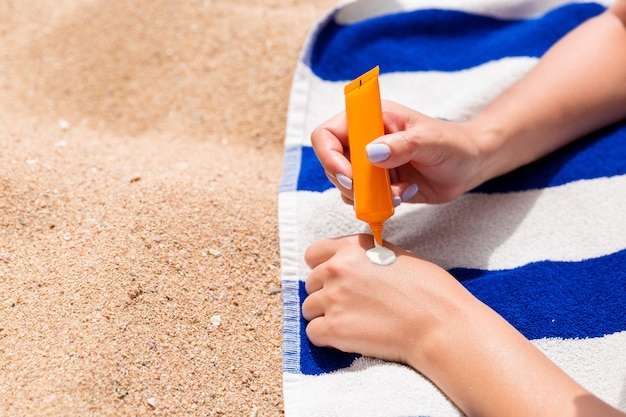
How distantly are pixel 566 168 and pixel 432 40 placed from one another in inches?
16.6

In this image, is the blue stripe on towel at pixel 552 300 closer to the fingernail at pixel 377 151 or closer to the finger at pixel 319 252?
the finger at pixel 319 252

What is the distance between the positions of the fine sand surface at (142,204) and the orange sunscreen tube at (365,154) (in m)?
0.24

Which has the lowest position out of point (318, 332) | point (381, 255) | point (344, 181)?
point (318, 332)

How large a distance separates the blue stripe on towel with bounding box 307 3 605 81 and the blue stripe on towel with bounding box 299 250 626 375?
1.62 ft

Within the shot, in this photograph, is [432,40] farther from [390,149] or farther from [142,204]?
[142,204]

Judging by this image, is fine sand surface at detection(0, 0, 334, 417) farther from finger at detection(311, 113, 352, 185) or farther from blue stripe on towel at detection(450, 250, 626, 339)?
blue stripe on towel at detection(450, 250, 626, 339)

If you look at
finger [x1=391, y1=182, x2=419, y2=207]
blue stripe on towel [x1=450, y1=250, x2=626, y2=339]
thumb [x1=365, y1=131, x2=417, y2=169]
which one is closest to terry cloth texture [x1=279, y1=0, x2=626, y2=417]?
blue stripe on towel [x1=450, y1=250, x2=626, y2=339]

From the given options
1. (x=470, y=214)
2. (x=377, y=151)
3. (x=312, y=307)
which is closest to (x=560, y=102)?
(x=470, y=214)

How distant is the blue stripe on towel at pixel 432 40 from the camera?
129cm

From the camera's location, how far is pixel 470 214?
109 cm

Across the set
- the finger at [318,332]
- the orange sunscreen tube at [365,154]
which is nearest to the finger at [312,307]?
the finger at [318,332]

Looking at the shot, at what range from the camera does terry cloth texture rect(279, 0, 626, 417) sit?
89cm

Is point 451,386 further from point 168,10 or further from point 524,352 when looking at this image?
point 168,10

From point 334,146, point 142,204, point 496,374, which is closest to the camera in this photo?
point 496,374
